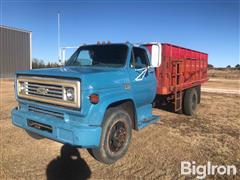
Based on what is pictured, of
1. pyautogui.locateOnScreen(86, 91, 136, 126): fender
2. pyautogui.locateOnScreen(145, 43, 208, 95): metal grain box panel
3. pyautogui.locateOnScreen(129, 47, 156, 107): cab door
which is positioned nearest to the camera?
pyautogui.locateOnScreen(86, 91, 136, 126): fender

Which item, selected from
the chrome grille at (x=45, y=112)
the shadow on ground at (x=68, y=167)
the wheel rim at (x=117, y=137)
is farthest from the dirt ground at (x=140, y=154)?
the chrome grille at (x=45, y=112)

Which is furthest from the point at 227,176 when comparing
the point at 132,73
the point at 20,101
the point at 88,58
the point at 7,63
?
the point at 7,63

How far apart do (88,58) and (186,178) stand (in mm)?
3340

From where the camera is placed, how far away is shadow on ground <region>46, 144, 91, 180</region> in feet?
13.3

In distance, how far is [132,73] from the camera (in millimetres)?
5164

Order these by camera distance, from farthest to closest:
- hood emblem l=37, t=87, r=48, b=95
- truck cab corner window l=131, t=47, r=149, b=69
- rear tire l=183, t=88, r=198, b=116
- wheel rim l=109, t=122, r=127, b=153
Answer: rear tire l=183, t=88, r=198, b=116
truck cab corner window l=131, t=47, r=149, b=69
wheel rim l=109, t=122, r=127, b=153
hood emblem l=37, t=87, r=48, b=95

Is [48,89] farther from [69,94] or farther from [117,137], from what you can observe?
[117,137]

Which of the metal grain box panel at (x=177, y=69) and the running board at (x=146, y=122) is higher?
the metal grain box panel at (x=177, y=69)

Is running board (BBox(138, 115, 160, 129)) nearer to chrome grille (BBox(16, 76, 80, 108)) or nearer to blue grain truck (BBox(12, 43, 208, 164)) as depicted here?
blue grain truck (BBox(12, 43, 208, 164))

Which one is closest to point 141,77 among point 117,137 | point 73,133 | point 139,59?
point 139,59

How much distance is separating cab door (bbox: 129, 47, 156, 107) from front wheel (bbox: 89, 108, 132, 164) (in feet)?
2.14

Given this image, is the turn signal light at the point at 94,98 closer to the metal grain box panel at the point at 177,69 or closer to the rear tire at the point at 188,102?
the metal grain box panel at the point at 177,69

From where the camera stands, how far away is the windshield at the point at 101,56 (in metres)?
5.28

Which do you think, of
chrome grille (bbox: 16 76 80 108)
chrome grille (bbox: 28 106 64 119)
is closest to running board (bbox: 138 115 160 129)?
chrome grille (bbox: 28 106 64 119)
